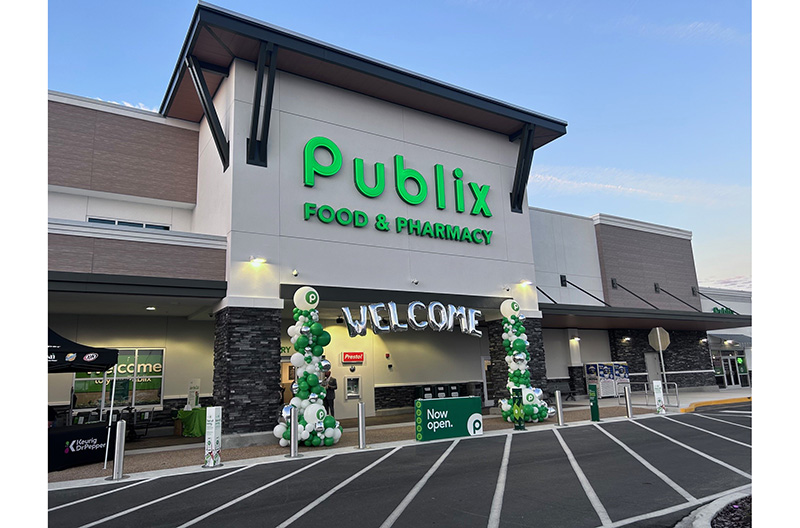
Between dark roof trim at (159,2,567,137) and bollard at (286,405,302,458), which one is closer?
bollard at (286,405,302,458)

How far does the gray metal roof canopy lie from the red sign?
8.77 meters

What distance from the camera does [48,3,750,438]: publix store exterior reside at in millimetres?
14094

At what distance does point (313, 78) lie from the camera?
55.6 ft

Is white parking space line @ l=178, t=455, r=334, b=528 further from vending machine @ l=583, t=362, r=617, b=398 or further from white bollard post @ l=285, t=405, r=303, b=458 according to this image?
vending machine @ l=583, t=362, r=617, b=398

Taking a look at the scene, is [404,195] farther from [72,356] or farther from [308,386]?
[72,356]

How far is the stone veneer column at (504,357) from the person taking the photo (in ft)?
63.4

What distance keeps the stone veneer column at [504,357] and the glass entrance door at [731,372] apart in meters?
20.2

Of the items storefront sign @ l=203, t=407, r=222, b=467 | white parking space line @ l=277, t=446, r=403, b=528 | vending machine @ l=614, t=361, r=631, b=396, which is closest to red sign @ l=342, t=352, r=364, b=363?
white parking space line @ l=277, t=446, r=403, b=528

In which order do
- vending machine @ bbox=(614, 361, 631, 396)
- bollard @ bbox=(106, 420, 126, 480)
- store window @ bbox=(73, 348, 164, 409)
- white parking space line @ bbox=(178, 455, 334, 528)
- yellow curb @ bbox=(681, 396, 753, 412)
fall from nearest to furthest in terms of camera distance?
white parking space line @ bbox=(178, 455, 334, 528) → bollard @ bbox=(106, 420, 126, 480) → store window @ bbox=(73, 348, 164, 409) → yellow curb @ bbox=(681, 396, 753, 412) → vending machine @ bbox=(614, 361, 631, 396)

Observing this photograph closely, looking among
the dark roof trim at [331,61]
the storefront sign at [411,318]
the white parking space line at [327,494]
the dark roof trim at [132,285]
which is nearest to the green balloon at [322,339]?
the storefront sign at [411,318]

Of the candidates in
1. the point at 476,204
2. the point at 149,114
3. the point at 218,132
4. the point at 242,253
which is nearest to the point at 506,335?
the point at 476,204

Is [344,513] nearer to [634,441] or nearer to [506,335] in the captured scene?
[634,441]

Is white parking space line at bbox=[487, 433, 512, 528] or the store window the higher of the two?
the store window

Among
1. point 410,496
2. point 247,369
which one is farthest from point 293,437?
point 410,496
